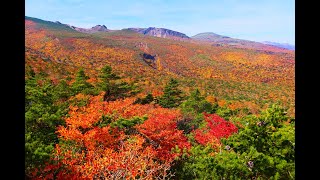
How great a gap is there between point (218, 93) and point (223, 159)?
4737cm

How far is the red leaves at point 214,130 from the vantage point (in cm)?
2350

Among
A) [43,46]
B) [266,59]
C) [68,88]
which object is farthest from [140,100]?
[266,59]

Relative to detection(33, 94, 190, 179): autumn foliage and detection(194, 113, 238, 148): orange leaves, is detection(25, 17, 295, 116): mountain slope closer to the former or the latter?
detection(194, 113, 238, 148): orange leaves

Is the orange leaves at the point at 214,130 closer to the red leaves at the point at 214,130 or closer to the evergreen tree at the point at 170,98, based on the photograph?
the red leaves at the point at 214,130

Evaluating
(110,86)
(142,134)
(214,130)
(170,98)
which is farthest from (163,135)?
(170,98)

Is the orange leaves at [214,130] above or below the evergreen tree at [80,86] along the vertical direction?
below

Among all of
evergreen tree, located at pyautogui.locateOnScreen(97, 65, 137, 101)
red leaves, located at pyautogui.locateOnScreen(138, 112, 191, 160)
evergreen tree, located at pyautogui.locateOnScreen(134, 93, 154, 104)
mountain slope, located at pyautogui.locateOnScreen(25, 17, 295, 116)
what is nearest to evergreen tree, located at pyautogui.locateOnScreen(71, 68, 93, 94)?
evergreen tree, located at pyautogui.locateOnScreen(97, 65, 137, 101)

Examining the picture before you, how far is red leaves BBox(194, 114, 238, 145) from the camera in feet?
77.1

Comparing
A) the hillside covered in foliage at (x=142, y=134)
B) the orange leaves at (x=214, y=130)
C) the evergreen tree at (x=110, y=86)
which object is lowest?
the orange leaves at (x=214, y=130)

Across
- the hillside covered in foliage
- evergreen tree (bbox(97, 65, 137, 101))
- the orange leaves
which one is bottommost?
the orange leaves

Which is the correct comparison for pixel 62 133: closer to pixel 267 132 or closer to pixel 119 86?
pixel 267 132

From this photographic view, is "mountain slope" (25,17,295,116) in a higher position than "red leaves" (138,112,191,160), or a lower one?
higher

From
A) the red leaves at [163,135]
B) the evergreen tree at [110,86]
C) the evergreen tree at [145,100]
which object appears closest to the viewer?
the red leaves at [163,135]

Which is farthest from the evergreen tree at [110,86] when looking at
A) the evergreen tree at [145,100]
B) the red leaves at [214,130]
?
the red leaves at [214,130]
